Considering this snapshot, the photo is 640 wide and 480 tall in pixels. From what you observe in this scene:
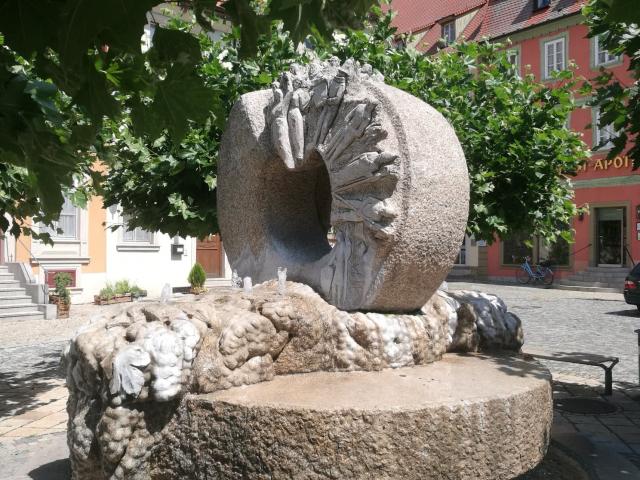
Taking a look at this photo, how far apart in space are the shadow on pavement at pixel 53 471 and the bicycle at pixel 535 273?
771 inches

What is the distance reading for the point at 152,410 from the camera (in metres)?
2.79

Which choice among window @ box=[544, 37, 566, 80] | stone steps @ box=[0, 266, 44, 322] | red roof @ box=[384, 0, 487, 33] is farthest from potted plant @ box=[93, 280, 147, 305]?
window @ box=[544, 37, 566, 80]

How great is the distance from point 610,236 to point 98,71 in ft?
72.8

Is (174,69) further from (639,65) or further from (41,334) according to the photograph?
(41,334)

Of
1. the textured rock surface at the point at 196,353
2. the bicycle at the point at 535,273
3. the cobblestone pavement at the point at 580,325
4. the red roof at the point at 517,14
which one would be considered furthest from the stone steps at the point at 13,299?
the red roof at the point at 517,14

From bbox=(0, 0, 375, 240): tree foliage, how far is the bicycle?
21.0 m

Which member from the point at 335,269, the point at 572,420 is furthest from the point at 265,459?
the point at 572,420

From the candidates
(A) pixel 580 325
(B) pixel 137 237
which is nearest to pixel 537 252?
(A) pixel 580 325

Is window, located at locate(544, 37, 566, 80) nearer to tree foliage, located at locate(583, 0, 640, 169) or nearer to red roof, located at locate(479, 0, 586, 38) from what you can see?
red roof, located at locate(479, 0, 586, 38)

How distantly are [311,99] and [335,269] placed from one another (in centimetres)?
114

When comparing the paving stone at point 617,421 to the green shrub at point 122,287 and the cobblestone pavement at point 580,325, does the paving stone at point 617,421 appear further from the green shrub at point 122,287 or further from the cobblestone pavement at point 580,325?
the green shrub at point 122,287

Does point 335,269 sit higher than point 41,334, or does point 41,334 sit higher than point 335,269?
point 335,269

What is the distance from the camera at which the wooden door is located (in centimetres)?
1934

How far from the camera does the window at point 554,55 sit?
70.8ft
